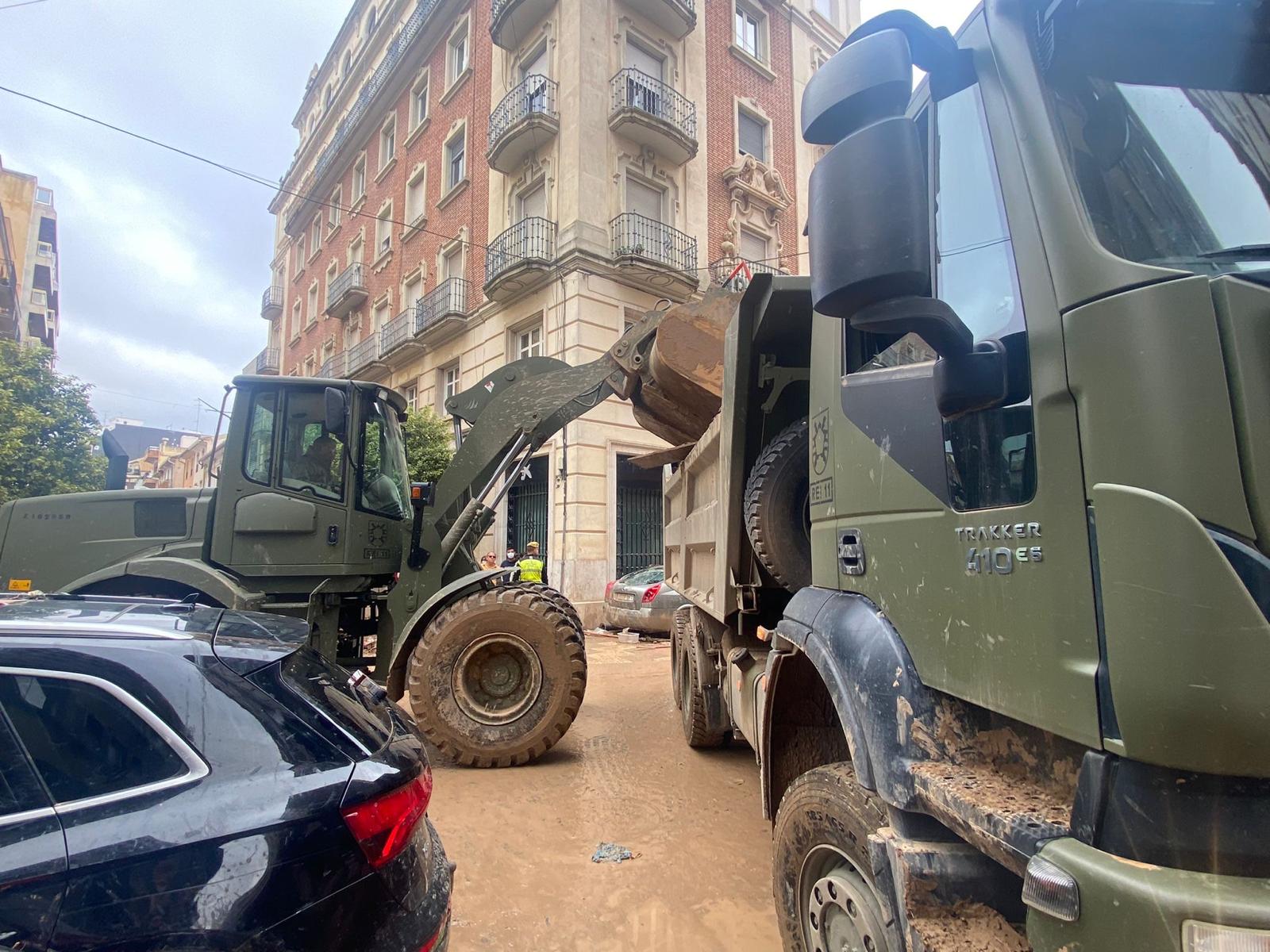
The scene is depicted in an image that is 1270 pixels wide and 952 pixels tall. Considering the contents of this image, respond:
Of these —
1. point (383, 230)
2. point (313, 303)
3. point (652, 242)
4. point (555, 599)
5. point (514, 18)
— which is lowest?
point (555, 599)

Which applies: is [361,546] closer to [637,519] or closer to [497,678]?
Result: [497,678]

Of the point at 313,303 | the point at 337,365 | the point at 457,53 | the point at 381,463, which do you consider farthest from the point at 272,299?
the point at 381,463

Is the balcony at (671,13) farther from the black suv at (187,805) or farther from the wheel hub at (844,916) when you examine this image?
the wheel hub at (844,916)

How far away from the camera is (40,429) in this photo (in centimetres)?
1510

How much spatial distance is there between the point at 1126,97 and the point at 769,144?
19293 millimetres

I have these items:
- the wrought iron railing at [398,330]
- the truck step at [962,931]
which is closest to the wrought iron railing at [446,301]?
the wrought iron railing at [398,330]

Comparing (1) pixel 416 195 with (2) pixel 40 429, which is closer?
(2) pixel 40 429

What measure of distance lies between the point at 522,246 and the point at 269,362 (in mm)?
26534

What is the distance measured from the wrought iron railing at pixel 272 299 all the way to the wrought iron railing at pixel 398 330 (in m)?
18.4

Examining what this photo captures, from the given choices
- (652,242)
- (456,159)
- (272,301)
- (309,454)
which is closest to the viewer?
(309,454)

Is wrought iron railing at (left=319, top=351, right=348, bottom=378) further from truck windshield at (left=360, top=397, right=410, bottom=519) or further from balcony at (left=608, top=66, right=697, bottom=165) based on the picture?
truck windshield at (left=360, top=397, right=410, bottom=519)

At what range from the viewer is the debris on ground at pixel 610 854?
372cm

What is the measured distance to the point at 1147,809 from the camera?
3.98 ft

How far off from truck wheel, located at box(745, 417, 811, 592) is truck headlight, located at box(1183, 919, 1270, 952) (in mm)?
2257
